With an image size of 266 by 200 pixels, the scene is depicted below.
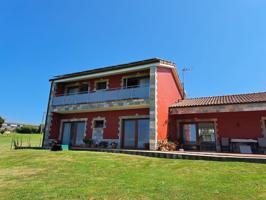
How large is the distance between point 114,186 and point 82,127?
1271cm

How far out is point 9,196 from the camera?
481 centimetres

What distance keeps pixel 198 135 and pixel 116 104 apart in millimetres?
6420

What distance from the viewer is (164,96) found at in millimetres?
15164

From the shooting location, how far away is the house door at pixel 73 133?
17484mm

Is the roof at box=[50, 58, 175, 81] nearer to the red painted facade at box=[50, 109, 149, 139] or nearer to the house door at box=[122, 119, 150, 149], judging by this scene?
the red painted facade at box=[50, 109, 149, 139]

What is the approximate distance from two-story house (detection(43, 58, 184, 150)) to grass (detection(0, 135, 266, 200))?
17.6 ft

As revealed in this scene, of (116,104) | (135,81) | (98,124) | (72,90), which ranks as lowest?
(98,124)

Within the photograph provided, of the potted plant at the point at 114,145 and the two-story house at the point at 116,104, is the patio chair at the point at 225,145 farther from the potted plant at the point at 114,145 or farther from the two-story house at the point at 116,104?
the potted plant at the point at 114,145

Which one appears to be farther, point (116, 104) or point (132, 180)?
point (116, 104)

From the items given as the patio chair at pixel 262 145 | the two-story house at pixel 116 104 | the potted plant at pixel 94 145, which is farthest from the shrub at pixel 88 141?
the patio chair at pixel 262 145

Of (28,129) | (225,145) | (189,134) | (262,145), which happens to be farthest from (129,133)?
(28,129)

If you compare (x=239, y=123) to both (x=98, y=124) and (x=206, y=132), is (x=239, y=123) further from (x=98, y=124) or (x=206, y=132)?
(x=98, y=124)

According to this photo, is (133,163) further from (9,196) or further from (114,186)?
(9,196)

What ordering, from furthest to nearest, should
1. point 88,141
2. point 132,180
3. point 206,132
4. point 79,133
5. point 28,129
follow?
point 28,129 < point 79,133 < point 88,141 < point 206,132 < point 132,180
